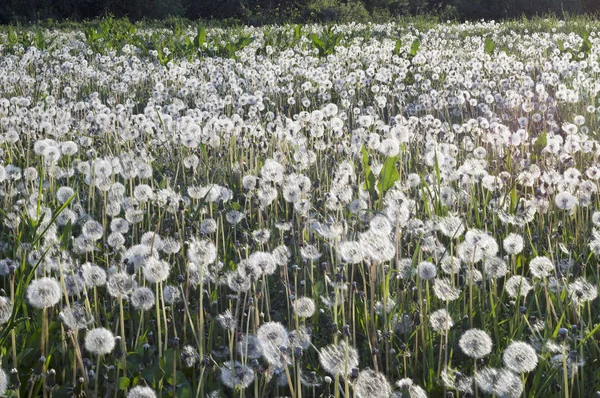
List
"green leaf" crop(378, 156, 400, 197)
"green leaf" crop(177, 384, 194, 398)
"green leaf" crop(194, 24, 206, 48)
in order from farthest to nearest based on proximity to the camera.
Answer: "green leaf" crop(194, 24, 206, 48) < "green leaf" crop(378, 156, 400, 197) < "green leaf" crop(177, 384, 194, 398)

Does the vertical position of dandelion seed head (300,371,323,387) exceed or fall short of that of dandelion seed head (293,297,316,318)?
it falls short

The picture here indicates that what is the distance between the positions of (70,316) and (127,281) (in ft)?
0.87

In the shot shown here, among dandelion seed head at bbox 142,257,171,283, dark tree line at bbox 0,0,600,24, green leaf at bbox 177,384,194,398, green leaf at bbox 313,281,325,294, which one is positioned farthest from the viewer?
dark tree line at bbox 0,0,600,24

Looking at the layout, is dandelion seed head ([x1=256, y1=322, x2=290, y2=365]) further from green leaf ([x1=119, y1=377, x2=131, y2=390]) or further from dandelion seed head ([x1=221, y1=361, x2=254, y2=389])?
green leaf ([x1=119, y1=377, x2=131, y2=390])

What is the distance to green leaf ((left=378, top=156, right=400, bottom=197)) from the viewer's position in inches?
116

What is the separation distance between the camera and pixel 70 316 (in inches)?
75.3

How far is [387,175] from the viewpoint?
2.96 m

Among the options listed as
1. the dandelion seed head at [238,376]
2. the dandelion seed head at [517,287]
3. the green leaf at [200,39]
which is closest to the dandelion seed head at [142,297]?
the dandelion seed head at [238,376]

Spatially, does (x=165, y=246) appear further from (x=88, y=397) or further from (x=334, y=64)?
(x=334, y=64)

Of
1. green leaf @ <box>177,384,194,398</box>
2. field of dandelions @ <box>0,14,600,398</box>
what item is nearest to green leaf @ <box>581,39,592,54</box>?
field of dandelions @ <box>0,14,600,398</box>

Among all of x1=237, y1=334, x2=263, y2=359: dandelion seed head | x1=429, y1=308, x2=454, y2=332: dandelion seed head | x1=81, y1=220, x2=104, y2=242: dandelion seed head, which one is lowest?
x1=237, y1=334, x2=263, y2=359: dandelion seed head

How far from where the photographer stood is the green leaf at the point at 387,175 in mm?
2943

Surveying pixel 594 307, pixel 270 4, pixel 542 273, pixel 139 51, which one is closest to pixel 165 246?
pixel 542 273

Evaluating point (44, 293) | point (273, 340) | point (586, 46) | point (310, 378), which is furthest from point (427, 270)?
point (586, 46)
